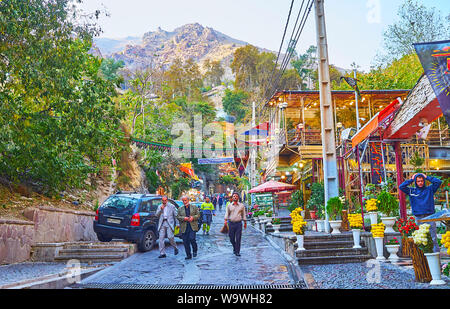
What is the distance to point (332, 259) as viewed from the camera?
8.33 m

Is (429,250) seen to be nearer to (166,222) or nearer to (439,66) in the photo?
(439,66)

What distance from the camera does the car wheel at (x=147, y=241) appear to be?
10.9 metres

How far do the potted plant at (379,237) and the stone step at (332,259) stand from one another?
0.36 m

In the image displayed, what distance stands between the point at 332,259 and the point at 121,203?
6.37m

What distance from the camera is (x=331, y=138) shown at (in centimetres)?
1131

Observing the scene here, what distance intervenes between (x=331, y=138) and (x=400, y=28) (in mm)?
25922

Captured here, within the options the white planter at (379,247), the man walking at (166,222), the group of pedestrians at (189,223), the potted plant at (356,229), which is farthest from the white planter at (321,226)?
the man walking at (166,222)

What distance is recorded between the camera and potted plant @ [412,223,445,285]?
17.0 feet

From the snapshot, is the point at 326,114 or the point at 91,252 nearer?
the point at 91,252

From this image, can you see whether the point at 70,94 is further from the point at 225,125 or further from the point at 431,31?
→ the point at 225,125

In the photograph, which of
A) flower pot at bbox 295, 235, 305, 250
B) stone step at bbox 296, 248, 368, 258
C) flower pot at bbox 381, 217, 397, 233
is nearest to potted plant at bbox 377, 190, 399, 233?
flower pot at bbox 381, 217, 397, 233

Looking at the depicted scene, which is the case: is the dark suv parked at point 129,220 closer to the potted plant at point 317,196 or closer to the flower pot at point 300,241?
the flower pot at point 300,241

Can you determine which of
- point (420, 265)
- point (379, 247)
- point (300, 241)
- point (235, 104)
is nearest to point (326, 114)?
point (300, 241)
